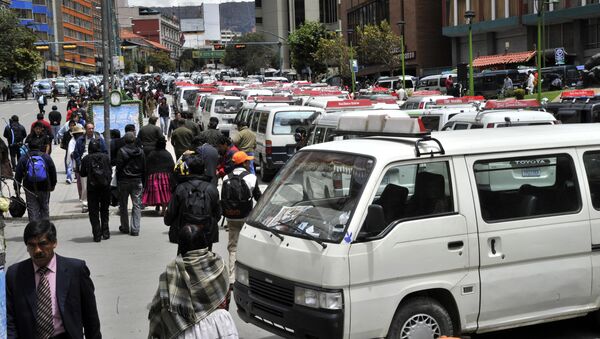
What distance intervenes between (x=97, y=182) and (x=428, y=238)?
294 inches

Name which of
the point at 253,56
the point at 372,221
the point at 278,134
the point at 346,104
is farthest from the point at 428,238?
the point at 253,56

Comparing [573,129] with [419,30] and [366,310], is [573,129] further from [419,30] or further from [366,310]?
[419,30]

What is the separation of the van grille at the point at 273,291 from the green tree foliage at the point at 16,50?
62.2 m

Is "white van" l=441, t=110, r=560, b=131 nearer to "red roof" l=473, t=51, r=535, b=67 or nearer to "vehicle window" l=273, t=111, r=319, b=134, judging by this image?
"vehicle window" l=273, t=111, r=319, b=134

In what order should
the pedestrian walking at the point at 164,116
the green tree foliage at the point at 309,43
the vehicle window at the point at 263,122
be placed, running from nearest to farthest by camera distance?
the vehicle window at the point at 263,122, the pedestrian walking at the point at 164,116, the green tree foliage at the point at 309,43

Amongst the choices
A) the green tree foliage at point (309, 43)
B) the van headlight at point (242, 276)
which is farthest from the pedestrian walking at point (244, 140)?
the green tree foliage at point (309, 43)

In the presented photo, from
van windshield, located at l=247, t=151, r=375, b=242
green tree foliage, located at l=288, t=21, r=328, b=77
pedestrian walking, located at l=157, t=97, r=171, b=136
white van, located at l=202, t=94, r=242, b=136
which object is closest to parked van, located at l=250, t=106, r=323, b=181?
white van, located at l=202, t=94, r=242, b=136

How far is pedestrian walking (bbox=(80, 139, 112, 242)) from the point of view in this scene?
12633 millimetres

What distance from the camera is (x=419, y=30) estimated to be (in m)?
73.1

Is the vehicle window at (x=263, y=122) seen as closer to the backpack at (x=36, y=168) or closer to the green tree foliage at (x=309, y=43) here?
the backpack at (x=36, y=168)

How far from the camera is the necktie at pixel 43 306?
4.56 m

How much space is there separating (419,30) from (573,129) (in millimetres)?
67285

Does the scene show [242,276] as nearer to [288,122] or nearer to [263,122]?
[288,122]

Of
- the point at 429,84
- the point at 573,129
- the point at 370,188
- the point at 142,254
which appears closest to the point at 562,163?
the point at 573,129
